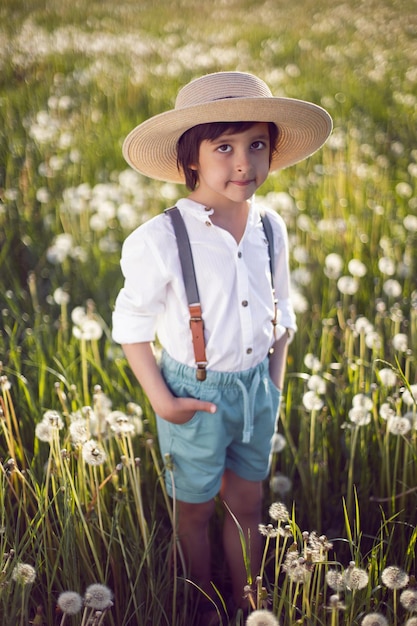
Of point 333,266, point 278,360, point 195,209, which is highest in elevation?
point 195,209

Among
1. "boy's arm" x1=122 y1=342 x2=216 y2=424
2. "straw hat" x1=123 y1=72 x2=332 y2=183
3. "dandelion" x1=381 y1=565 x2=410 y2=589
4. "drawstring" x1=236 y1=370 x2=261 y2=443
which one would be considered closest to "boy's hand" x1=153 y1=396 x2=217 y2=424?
"boy's arm" x1=122 y1=342 x2=216 y2=424

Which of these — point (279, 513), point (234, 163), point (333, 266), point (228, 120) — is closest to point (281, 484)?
point (279, 513)

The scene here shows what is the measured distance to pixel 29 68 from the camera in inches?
291

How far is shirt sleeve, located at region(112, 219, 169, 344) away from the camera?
190 cm

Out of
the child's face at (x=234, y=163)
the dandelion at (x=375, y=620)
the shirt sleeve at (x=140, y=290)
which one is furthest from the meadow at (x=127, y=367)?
the child's face at (x=234, y=163)

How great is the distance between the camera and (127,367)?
2.97 meters

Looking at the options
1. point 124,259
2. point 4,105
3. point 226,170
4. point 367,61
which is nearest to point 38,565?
point 124,259

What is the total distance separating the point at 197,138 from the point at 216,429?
86 cm

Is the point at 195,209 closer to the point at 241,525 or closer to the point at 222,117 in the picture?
the point at 222,117

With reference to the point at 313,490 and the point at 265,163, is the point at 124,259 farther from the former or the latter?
the point at 313,490

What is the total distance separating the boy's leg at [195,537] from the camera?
2.18 m

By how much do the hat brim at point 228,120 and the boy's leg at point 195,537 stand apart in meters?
1.10

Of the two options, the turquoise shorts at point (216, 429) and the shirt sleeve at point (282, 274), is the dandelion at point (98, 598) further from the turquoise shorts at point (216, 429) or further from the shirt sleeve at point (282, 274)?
the shirt sleeve at point (282, 274)

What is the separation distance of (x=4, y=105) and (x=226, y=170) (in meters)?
4.88
